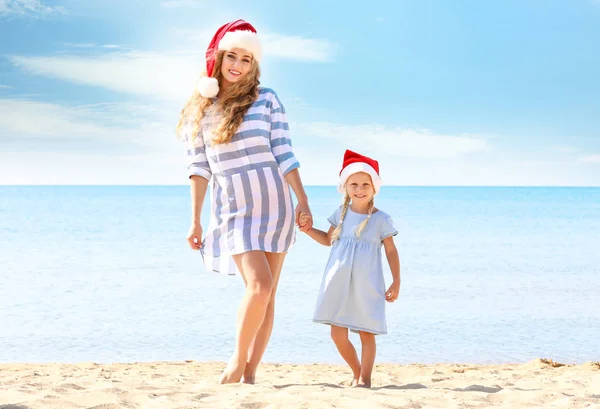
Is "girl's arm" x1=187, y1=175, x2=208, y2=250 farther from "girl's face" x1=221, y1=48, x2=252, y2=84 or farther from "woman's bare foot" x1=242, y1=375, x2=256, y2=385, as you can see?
"woman's bare foot" x1=242, y1=375, x2=256, y2=385

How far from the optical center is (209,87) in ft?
13.3

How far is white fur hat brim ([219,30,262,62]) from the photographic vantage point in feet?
13.1

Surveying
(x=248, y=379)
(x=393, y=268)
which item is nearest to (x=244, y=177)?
(x=393, y=268)

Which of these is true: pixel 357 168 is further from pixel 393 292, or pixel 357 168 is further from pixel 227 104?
pixel 227 104

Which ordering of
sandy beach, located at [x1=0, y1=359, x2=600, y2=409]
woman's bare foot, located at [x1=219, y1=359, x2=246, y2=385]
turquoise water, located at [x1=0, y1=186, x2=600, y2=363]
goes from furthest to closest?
turquoise water, located at [x1=0, y1=186, x2=600, y2=363]
woman's bare foot, located at [x1=219, y1=359, x2=246, y2=385]
sandy beach, located at [x1=0, y1=359, x2=600, y2=409]

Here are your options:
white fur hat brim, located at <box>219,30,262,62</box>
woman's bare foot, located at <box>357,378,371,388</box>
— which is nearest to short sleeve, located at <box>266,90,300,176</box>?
white fur hat brim, located at <box>219,30,262,62</box>

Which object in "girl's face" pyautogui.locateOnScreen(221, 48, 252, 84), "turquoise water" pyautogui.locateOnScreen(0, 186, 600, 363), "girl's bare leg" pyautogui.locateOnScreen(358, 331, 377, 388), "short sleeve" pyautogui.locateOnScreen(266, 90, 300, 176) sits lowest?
"turquoise water" pyautogui.locateOnScreen(0, 186, 600, 363)

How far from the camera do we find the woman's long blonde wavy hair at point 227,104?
154 inches

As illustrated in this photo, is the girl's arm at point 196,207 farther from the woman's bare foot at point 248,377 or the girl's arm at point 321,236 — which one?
the woman's bare foot at point 248,377

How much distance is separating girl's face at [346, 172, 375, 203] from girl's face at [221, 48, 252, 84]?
2.72ft

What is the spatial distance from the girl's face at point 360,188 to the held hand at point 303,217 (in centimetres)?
45

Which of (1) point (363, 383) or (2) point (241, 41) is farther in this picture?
(1) point (363, 383)

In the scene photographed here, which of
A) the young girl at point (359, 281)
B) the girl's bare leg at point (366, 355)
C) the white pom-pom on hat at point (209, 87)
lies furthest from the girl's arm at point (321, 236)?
Answer: the white pom-pom on hat at point (209, 87)

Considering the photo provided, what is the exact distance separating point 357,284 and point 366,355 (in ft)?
1.27
